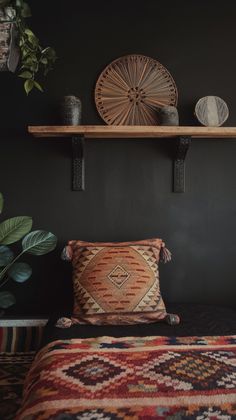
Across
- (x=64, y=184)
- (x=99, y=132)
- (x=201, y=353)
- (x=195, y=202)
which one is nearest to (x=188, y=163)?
(x=195, y=202)

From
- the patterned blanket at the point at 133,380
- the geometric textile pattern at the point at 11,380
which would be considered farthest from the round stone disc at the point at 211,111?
the geometric textile pattern at the point at 11,380

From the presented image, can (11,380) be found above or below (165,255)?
below

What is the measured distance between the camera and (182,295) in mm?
2613

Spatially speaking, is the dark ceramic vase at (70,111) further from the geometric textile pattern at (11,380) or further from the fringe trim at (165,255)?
the geometric textile pattern at (11,380)

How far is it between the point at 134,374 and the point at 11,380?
41.7 inches

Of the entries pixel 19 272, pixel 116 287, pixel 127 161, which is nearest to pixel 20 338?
pixel 19 272

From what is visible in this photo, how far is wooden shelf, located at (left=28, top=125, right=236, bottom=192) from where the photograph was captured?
7.67 feet

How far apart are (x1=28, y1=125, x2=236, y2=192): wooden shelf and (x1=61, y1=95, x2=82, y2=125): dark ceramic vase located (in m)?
0.07

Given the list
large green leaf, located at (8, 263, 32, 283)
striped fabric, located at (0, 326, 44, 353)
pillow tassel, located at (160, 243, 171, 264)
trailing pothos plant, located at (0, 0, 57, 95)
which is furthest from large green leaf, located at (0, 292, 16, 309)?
trailing pothos plant, located at (0, 0, 57, 95)

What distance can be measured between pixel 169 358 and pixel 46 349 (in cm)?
51

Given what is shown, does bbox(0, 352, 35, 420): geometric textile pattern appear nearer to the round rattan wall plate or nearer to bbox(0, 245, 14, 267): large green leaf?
bbox(0, 245, 14, 267): large green leaf

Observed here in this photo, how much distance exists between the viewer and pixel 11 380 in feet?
7.28

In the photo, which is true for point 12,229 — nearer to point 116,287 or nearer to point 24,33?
point 116,287

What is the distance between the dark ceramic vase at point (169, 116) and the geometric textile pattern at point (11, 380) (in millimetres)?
1593
